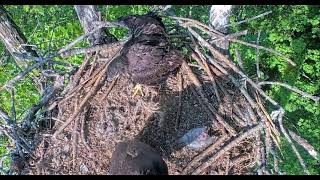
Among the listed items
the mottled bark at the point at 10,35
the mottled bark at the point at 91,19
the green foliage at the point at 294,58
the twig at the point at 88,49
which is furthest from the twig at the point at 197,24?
the mottled bark at the point at 10,35

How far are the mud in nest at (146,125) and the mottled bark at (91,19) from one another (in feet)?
1.08

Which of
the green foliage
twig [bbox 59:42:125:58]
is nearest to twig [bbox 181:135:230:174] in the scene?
twig [bbox 59:42:125:58]

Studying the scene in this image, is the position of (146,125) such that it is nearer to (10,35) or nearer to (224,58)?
(224,58)

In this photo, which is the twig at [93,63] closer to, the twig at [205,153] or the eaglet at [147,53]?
the eaglet at [147,53]

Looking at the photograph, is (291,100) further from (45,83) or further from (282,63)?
(45,83)

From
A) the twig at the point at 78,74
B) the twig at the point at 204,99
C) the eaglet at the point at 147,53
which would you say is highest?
the eaglet at the point at 147,53

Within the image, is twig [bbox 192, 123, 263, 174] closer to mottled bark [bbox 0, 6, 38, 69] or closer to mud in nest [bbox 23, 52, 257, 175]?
mud in nest [bbox 23, 52, 257, 175]

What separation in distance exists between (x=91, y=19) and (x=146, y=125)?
1169mm

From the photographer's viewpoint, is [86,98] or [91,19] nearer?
[86,98]

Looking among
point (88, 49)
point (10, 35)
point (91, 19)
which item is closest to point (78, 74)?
point (88, 49)

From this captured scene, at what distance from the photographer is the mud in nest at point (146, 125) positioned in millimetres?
3281

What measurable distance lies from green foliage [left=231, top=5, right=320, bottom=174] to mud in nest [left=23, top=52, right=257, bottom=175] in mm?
1815

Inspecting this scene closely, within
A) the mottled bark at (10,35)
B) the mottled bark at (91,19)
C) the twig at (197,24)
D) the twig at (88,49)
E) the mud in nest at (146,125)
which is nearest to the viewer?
the mud in nest at (146,125)

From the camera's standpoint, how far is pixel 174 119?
355 centimetres
